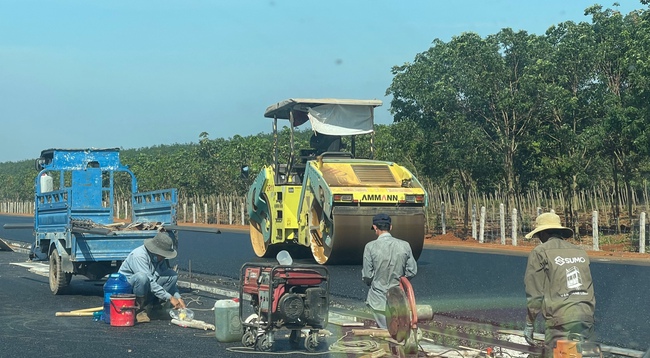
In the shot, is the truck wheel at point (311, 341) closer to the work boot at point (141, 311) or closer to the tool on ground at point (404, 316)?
the tool on ground at point (404, 316)

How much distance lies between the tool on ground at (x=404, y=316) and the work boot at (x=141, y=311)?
168 inches

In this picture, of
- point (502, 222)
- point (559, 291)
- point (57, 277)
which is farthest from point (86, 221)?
point (502, 222)

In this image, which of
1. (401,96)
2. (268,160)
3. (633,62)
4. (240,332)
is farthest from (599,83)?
(268,160)

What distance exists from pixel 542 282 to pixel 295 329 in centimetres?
320

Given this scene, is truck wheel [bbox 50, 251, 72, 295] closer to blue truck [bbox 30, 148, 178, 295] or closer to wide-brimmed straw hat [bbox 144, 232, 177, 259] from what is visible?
blue truck [bbox 30, 148, 178, 295]

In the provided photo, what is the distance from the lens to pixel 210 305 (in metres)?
12.7

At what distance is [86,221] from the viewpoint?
14578mm

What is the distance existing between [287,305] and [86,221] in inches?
260

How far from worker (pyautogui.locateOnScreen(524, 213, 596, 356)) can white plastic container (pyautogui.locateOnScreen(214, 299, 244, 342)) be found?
3.72m

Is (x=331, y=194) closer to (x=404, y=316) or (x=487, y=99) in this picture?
(x=404, y=316)

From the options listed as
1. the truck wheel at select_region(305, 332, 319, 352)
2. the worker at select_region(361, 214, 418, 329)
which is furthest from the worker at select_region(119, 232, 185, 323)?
the worker at select_region(361, 214, 418, 329)

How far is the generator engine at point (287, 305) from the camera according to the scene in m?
8.90

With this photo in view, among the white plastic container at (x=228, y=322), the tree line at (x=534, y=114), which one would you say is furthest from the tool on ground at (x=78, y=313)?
the tree line at (x=534, y=114)

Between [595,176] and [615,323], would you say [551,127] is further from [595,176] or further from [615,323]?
[615,323]
